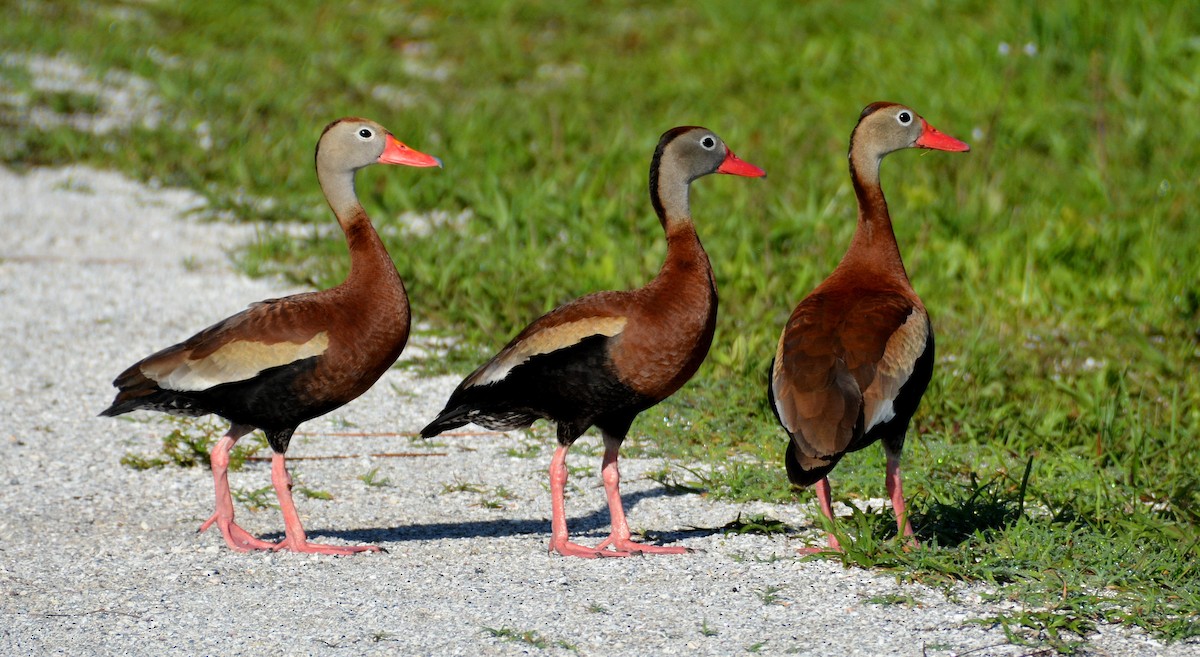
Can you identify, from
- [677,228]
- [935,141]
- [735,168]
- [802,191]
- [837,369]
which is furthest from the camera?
[802,191]

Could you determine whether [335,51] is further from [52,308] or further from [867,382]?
[867,382]

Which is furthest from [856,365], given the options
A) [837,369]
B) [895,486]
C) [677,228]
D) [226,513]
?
[226,513]

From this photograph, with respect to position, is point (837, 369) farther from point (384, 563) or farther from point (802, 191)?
point (802, 191)

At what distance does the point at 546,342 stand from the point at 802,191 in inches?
180

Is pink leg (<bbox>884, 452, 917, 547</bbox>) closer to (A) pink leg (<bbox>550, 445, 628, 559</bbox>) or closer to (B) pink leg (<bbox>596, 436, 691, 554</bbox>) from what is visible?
(B) pink leg (<bbox>596, 436, 691, 554</bbox>)

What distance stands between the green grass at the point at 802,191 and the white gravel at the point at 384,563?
0.26 metres

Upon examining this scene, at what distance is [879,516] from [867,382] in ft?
1.90

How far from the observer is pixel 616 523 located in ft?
15.9

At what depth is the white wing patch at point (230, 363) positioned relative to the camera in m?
4.71

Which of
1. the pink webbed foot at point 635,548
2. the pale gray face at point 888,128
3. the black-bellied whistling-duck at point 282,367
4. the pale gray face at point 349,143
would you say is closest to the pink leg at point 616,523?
the pink webbed foot at point 635,548

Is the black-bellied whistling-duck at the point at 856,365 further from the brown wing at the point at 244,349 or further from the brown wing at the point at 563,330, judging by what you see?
the brown wing at the point at 244,349

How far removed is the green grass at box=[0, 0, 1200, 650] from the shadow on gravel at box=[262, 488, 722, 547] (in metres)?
0.40

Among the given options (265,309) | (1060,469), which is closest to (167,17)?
(265,309)

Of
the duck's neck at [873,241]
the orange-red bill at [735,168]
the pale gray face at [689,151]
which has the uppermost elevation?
the pale gray face at [689,151]
